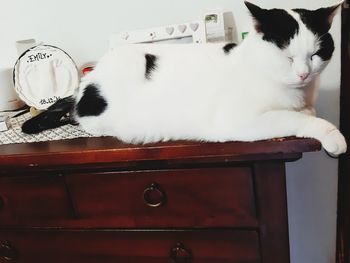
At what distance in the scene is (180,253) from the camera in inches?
30.0

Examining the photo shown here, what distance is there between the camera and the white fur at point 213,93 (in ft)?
1.96

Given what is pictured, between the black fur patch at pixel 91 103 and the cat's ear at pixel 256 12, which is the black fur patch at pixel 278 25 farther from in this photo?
the black fur patch at pixel 91 103

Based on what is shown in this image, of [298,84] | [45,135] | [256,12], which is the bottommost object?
[45,135]

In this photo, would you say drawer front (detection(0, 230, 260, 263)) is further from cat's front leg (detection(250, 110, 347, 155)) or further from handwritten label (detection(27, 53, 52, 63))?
handwritten label (detection(27, 53, 52, 63))

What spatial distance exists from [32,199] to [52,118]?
193mm

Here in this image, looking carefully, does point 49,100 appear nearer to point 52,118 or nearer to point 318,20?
point 52,118

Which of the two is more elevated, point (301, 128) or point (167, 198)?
point (301, 128)

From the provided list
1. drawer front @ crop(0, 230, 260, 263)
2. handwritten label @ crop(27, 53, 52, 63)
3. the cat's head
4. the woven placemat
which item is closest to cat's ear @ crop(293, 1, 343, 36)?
the cat's head

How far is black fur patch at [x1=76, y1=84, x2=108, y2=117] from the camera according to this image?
2.59 feet

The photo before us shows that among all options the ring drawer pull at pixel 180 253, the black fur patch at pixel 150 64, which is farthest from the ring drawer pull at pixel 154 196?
the black fur patch at pixel 150 64

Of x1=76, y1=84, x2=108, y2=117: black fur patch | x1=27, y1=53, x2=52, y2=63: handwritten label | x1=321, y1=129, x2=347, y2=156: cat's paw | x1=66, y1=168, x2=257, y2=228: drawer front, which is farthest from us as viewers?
x1=27, y1=53, x2=52, y2=63: handwritten label

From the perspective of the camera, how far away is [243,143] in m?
0.63

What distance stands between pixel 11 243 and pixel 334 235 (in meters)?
0.84

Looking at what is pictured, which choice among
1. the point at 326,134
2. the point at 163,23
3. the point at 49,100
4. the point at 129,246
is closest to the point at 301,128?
the point at 326,134
